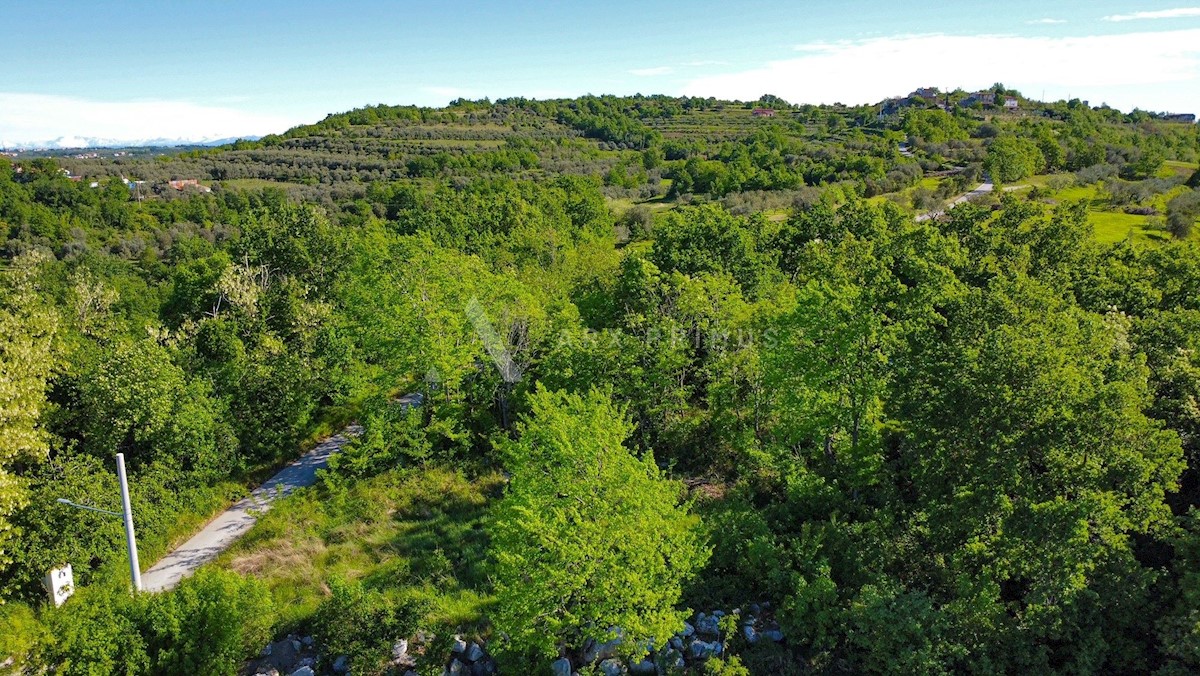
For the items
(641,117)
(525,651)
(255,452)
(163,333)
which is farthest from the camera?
(641,117)

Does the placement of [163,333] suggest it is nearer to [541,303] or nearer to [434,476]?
[434,476]

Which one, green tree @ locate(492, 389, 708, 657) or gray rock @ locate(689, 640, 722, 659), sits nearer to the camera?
green tree @ locate(492, 389, 708, 657)

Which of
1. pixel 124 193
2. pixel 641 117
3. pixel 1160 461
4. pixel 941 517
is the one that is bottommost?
pixel 941 517

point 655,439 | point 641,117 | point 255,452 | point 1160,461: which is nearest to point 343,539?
point 255,452

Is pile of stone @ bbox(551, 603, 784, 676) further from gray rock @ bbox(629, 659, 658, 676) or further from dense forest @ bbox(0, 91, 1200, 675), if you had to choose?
dense forest @ bbox(0, 91, 1200, 675)

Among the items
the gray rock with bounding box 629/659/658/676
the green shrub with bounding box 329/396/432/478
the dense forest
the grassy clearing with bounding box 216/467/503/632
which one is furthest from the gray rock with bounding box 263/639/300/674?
the green shrub with bounding box 329/396/432/478

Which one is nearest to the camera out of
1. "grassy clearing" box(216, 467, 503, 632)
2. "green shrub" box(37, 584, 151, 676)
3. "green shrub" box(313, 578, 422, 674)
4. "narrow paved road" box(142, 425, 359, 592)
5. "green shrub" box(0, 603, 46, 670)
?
"green shrub" box(37, 584, 151, 676)
